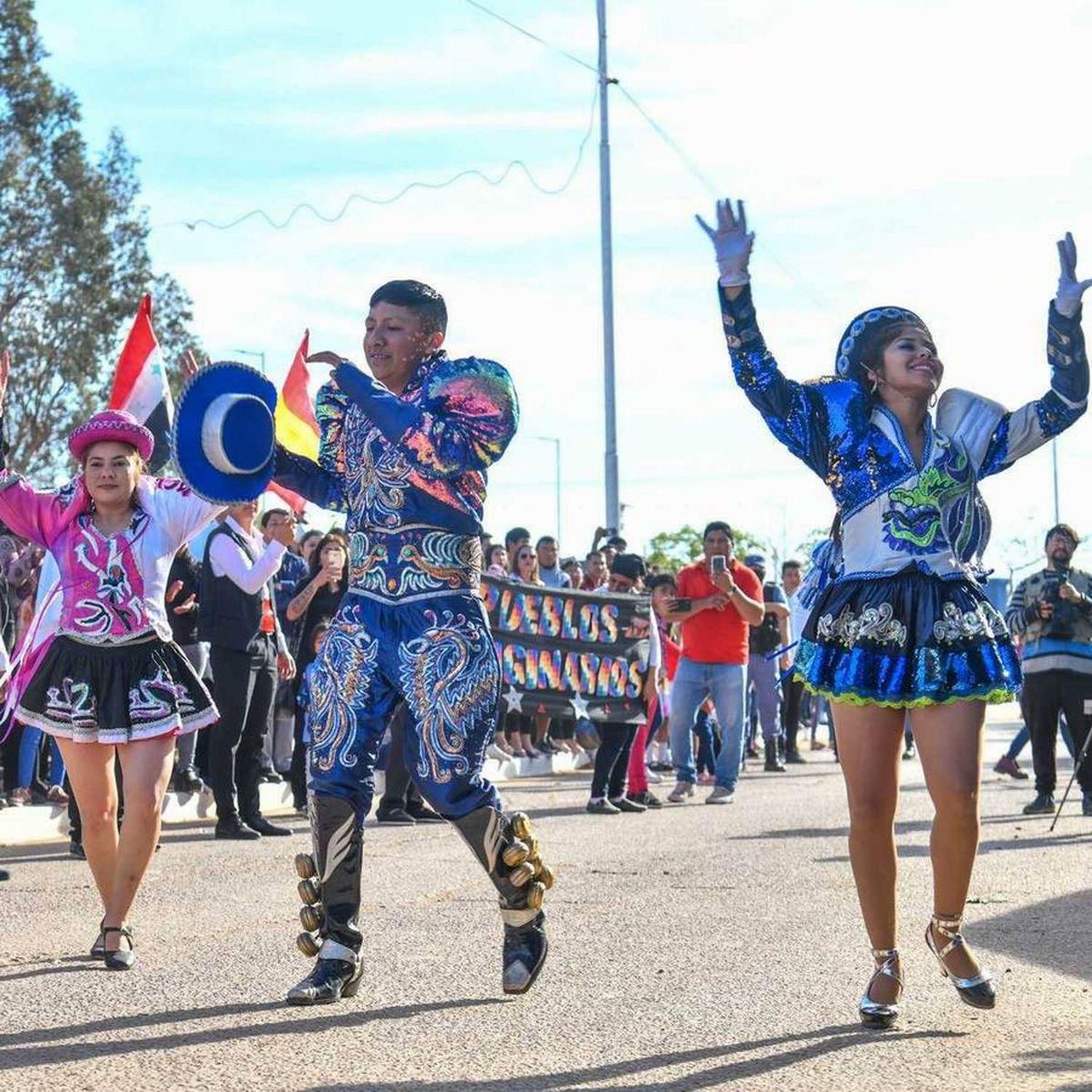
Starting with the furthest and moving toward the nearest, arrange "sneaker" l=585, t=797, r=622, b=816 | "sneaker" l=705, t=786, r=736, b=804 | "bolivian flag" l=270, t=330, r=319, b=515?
"sneaker" l=705, t=786, r=736, b=804 → "sneaker" l=585, t=797, r=622, b=816 → "bolivian flag" l=270, t=330, r=319, b=515

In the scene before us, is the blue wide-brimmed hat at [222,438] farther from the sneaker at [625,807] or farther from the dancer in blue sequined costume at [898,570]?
the sneaker at [625,807]

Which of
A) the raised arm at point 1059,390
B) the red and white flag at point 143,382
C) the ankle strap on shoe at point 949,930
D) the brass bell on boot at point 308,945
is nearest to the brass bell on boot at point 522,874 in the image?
the brass bell on boot at point 308,945

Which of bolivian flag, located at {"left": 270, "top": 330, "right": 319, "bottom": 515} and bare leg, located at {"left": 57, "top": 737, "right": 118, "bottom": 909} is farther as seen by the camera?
bare leg, located at {"left": 57, "top": 737, "right": 118, "bottom": 909}

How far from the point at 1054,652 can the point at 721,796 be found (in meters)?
2.92

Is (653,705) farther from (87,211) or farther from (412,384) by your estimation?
(87,211)

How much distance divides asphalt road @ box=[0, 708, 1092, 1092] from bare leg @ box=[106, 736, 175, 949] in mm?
248

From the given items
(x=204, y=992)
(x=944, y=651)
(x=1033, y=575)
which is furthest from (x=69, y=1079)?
(x=1033, y=575)

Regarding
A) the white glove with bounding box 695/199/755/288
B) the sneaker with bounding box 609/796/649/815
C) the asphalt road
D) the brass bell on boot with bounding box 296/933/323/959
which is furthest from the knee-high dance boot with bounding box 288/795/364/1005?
the sneaker with bounding box 609/796/649/815

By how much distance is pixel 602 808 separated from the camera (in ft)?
45.5

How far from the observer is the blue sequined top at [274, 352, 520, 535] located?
19.1ft

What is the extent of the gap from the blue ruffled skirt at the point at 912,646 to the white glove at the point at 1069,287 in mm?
953

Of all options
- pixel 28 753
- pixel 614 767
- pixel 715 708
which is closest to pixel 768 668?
pixel 715 708

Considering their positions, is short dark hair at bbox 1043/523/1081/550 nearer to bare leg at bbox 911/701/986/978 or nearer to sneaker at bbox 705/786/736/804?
sneaker at bbox 705/786/736/804

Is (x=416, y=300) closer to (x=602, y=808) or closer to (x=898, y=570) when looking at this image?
(x=898, y=570)
